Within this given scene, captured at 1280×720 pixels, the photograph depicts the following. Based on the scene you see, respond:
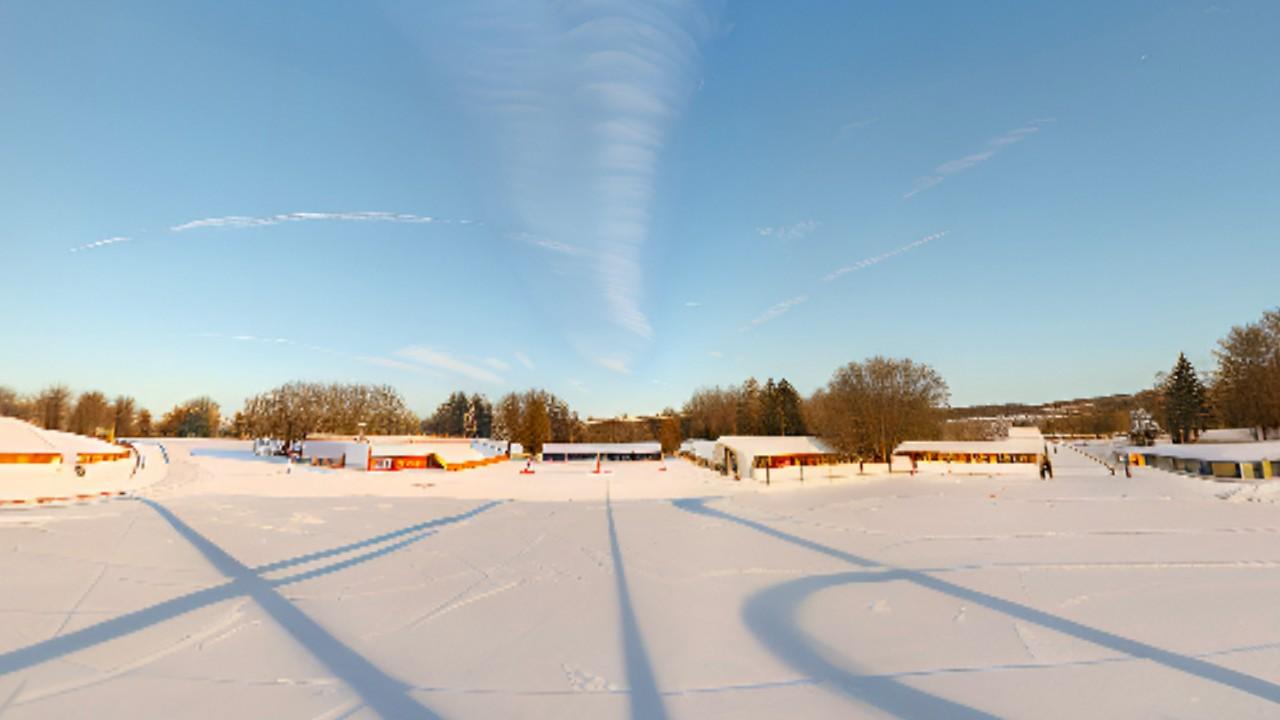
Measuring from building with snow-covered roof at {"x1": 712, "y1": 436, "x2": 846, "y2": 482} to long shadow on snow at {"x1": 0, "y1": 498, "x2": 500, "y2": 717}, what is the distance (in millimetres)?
29007

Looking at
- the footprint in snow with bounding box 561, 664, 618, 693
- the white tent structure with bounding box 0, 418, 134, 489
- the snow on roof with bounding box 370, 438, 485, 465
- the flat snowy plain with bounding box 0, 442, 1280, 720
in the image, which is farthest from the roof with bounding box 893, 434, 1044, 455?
the white tent structure with bounding box 0, 418, 134, 489

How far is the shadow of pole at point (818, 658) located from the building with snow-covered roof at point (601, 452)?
53820mm

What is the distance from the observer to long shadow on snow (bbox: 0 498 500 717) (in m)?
3.87

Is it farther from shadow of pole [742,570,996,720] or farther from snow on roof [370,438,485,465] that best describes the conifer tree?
snow on roof [370,438,485,465]

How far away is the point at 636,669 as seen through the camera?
4.36 metres

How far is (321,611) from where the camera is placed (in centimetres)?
583

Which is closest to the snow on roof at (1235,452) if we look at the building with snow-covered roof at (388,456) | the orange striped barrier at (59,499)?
the building with snow-covered roof at (388,456)

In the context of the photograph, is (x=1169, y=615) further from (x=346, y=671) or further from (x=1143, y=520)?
(x=1143, y=520)

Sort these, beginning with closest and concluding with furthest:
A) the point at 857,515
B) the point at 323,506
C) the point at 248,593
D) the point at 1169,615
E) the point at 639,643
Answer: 1. the point at 639,643
2. the point at 1169,615
3. the point at 248,593
4. the point at 857,515
5. the point at 323,506

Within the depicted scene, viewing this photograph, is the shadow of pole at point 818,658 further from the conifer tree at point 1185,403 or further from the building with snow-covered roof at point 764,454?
the conifer tree at point 1185,403

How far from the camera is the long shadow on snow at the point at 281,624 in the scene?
12.7ft

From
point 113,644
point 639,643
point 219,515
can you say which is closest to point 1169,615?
point 639,643

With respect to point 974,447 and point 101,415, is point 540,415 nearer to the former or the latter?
point 974,447

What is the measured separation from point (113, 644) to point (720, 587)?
6.44 meters
